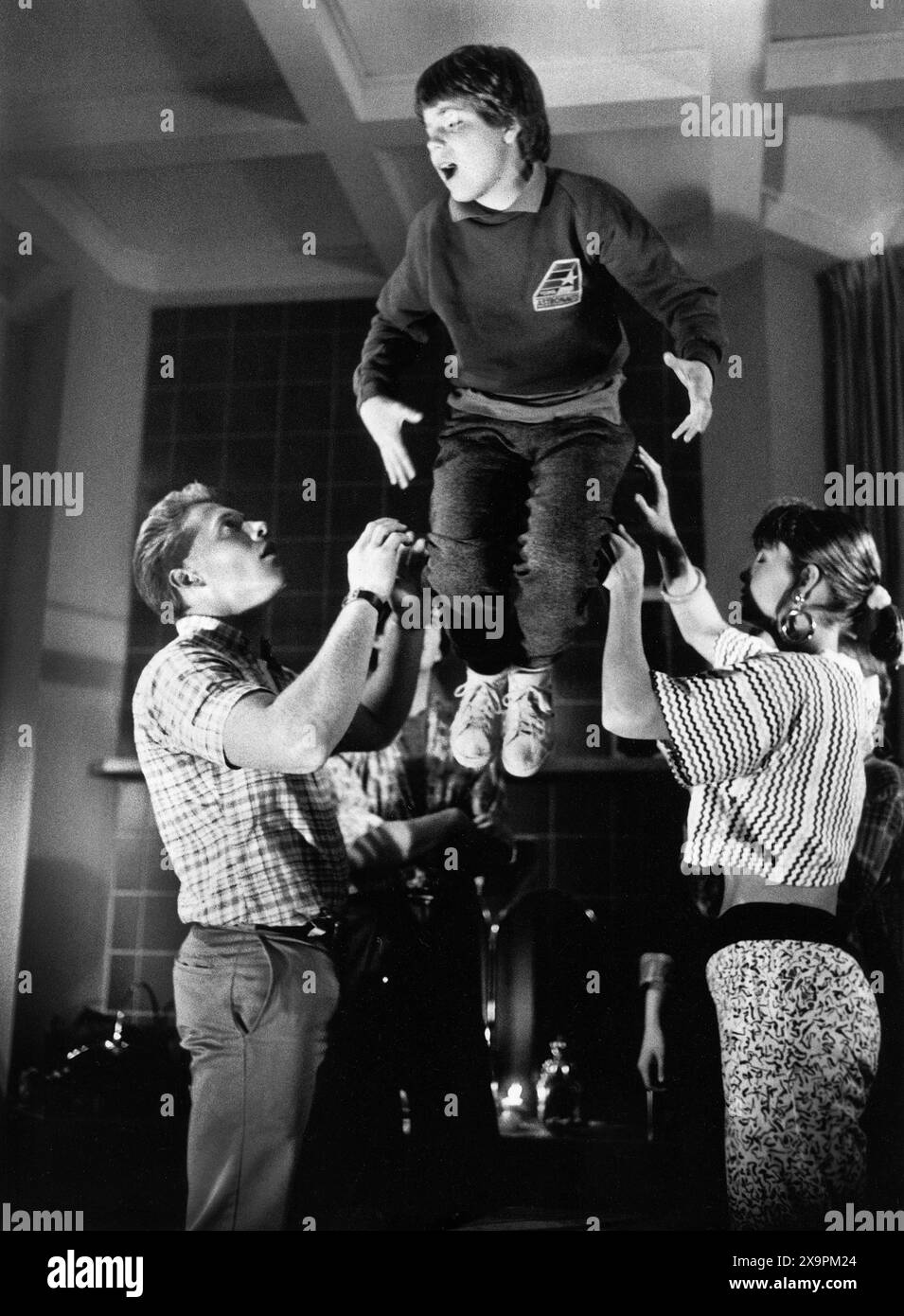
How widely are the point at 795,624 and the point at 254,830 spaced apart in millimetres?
1079

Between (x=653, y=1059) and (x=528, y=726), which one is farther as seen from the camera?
(x=528, y=726)

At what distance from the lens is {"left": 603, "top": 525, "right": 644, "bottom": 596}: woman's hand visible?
2279 millimetres

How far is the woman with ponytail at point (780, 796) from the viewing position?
81.6 inches

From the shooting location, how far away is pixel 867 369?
7.75 feet

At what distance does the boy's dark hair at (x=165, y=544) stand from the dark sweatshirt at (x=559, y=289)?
2.05 feet

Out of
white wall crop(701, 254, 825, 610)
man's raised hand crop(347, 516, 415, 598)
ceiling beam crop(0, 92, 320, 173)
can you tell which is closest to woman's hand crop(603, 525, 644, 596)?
white wall crop(701, 254, 825, 610)

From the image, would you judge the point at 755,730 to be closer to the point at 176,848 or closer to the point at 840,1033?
the point at 840,1033

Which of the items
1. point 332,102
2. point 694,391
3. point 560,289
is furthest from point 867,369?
point 332,102

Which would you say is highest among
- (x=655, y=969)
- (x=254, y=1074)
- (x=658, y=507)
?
(x=658, y=507)

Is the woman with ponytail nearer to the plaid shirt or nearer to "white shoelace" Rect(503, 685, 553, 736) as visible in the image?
"white shoelace" Rect(503, 685, 553, 736)

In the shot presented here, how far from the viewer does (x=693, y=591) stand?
2.27 meters

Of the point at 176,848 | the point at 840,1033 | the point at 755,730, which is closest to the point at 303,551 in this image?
the point at 176,848

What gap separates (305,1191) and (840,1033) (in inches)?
39.2

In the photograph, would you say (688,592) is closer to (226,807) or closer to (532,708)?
(532,708)
